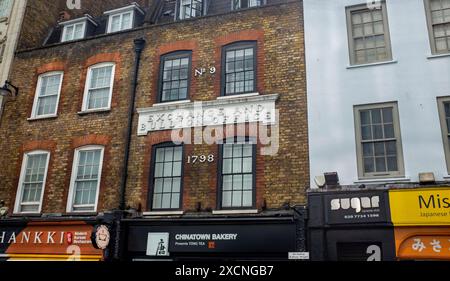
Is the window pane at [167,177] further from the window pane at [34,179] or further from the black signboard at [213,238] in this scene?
the window pane at [34,179]

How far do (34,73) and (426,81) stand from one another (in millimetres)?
13036

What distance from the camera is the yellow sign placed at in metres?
9.39

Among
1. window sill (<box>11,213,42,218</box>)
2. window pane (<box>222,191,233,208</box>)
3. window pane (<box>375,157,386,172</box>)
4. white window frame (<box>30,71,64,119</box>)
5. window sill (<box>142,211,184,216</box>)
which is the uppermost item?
white window frame (<box>30,71,64,119</box>)

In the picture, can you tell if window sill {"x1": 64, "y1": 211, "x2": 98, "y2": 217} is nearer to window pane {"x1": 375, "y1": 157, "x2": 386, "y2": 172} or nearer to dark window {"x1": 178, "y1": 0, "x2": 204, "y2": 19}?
dark window {"x1": 178, "y1": 0, "x2": 204, "y2": 19}

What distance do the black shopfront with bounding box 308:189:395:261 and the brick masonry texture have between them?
804 millimetres

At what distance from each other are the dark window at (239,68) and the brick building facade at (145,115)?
0.06 metres

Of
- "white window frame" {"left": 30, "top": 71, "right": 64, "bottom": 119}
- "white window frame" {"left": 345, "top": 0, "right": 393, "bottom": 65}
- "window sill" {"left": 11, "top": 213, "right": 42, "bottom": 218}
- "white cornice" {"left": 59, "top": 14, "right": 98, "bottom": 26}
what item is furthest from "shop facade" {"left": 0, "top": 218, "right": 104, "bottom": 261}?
"white window frame" {"left": 345, "top": 0, "right": 393, "bottom": 65}

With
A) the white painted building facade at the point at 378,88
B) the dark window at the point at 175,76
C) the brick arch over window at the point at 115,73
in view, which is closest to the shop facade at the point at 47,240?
the brick arch over window at the point at 115,73

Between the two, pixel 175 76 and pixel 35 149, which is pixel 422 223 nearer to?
pixel 175 76

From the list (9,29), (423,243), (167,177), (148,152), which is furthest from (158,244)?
(9,29)

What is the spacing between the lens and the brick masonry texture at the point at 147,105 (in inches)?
452

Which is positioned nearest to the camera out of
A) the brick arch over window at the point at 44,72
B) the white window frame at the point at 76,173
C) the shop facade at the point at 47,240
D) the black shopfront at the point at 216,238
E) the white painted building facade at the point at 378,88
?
the white painted building facade at the point at 378,88

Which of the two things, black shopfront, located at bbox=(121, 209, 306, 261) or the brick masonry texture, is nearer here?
black shopfront, located at bbox=(121, 209, 306, 261)
